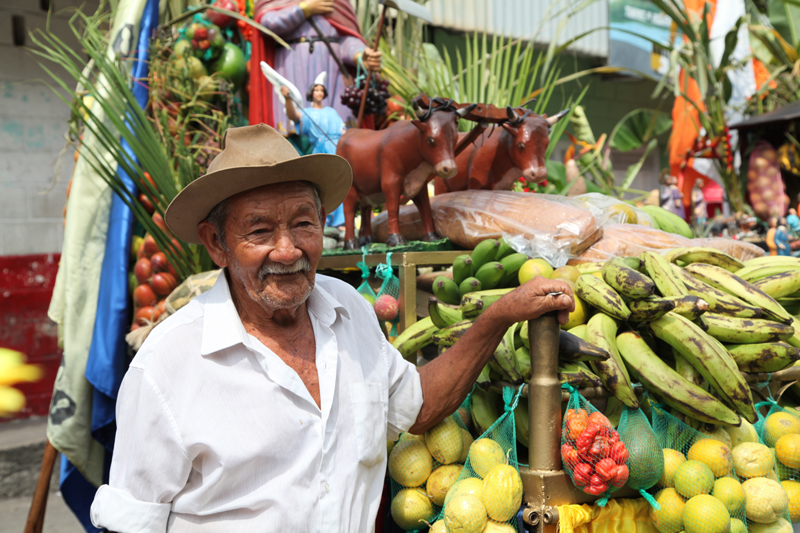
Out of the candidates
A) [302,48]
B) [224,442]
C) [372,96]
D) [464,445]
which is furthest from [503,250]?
[302,48]

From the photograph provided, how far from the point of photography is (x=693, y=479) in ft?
5.27

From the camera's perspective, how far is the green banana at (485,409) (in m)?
1.91

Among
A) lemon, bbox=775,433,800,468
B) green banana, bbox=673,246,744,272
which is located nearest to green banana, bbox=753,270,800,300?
green banana, bbox=673,246,744,272

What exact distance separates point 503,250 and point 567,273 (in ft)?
0.85

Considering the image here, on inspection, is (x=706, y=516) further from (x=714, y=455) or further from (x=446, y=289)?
(x=446, y=289)

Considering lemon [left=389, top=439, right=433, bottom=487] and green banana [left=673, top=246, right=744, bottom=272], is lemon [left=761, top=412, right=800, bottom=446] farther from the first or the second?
lemon [left=389, top=439, right=433, bottom=487]

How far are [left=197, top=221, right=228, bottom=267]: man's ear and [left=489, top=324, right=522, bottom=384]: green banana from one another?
2.80 ft

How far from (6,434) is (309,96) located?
3794mm

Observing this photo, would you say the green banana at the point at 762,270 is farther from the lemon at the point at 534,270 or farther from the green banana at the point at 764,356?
the lemon at the point at 534,270

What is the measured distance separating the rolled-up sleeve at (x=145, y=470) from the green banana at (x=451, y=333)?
875mm

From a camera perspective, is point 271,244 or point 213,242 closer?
point 271,244

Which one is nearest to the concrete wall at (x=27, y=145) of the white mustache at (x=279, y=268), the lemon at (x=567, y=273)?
the white mustache at (x=279, y=268)

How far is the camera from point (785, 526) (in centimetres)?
172

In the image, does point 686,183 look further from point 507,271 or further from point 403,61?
point 507,271
